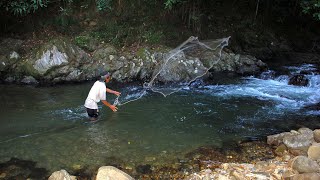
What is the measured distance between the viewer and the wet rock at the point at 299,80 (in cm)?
1421

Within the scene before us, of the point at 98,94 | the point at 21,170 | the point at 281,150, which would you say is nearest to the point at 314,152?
the point at 281,150

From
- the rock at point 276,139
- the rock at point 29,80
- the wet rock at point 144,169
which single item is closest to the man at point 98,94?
the wet rock at point 144,169

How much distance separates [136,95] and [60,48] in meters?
4.10

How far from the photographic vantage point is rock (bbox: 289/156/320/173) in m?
6.91

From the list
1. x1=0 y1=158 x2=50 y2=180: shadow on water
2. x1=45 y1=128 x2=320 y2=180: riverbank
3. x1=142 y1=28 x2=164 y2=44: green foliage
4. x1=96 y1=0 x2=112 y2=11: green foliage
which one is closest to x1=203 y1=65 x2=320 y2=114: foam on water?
x1=45 y1=128 x2=320 y2=180: riverbank

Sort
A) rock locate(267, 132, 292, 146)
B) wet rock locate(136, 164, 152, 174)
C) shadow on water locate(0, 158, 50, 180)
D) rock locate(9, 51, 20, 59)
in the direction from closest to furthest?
shadow on water locate(0, 158, 50, 180) < wet rock locate(136, 164, 152, 174) < rock locate(267, 132, 292, 146) < rock locate(9, 51, 20, 59)

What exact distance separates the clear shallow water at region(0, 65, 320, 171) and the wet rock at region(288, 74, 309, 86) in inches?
9.9

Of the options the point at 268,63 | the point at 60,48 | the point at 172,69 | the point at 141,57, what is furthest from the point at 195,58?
the point at 60,48

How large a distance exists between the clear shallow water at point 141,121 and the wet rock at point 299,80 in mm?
252

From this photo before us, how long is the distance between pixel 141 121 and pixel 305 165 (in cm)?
507

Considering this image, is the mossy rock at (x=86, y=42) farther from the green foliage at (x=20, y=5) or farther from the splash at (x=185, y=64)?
the splash at (x=185, y=64)

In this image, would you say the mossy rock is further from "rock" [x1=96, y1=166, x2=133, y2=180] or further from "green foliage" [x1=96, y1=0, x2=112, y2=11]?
"rock" [x1=96, y1=166, x2=133, y2=180]

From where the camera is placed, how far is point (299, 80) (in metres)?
14.3

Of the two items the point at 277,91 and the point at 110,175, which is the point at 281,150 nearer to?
the point at 110,175
